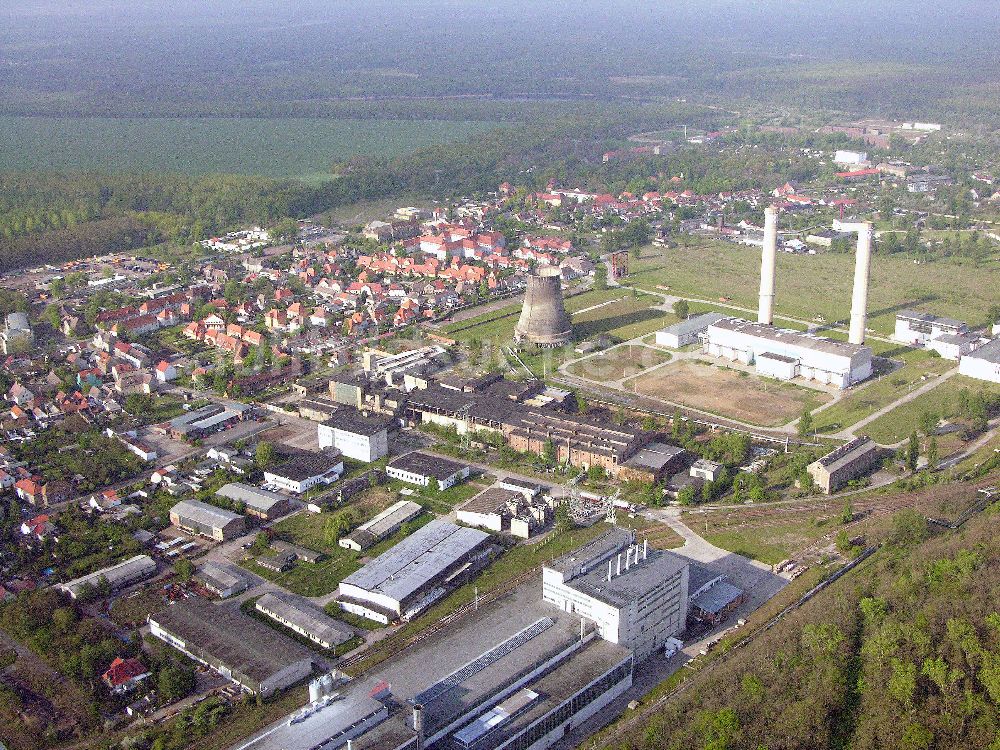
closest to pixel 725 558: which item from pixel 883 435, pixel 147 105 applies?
pixel 883 435

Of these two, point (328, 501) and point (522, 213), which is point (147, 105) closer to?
point (522, 213)

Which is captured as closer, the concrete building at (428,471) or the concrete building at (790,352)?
the concrete building at (428,471)

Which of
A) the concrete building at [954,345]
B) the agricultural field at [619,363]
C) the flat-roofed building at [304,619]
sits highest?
the concrete building at [954,345]

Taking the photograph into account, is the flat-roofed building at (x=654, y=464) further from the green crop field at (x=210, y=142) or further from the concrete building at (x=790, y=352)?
the green crop field at (x=210, y=142)

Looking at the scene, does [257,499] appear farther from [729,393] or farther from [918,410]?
[918,410]

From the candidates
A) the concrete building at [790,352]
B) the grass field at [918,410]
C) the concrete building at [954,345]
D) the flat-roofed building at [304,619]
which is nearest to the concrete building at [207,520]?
the flat-roofed building at [304,619]
